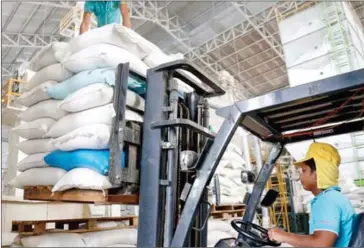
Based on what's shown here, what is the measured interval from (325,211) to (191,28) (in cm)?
1136

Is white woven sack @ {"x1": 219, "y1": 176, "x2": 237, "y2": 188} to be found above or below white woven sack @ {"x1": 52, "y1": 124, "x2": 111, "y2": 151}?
below

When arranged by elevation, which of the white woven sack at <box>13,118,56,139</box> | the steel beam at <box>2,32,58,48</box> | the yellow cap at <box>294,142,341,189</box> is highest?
the steel beam at <box>2,32,58,48</box>

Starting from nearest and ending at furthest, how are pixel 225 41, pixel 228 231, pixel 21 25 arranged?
pixel 228 231 → pixel 21 25 → pixel 225 41

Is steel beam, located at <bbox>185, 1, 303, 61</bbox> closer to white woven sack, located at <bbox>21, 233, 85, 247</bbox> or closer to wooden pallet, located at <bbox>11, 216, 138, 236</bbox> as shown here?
wooden pallet, located at <bbox>11, 216, 138, 236</bbox>

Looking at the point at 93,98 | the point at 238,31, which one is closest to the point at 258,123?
the point at 93,98

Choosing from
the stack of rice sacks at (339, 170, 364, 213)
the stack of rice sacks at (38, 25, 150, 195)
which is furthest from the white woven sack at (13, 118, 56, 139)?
the stack of rice sacks at (339, 170, 364, 213)

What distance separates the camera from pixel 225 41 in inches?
495

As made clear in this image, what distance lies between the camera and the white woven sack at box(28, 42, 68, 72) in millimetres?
3104

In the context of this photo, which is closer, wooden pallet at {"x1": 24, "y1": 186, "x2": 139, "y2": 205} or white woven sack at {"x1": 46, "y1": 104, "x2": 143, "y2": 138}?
wooden pallet at {"x1": 24, "y1": 186, "x2": 139, "y2": 205}

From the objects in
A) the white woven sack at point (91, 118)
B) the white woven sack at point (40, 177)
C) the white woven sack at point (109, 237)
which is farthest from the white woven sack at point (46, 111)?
the white woven sack at point (109, 237)

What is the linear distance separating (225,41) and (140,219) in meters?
11.1

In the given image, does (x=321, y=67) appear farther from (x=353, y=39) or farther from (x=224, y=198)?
(x=224, y=198)

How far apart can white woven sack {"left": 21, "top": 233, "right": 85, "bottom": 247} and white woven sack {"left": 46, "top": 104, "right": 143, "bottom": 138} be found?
1.20 metres

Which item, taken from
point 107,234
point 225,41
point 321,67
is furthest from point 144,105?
point 225,41
